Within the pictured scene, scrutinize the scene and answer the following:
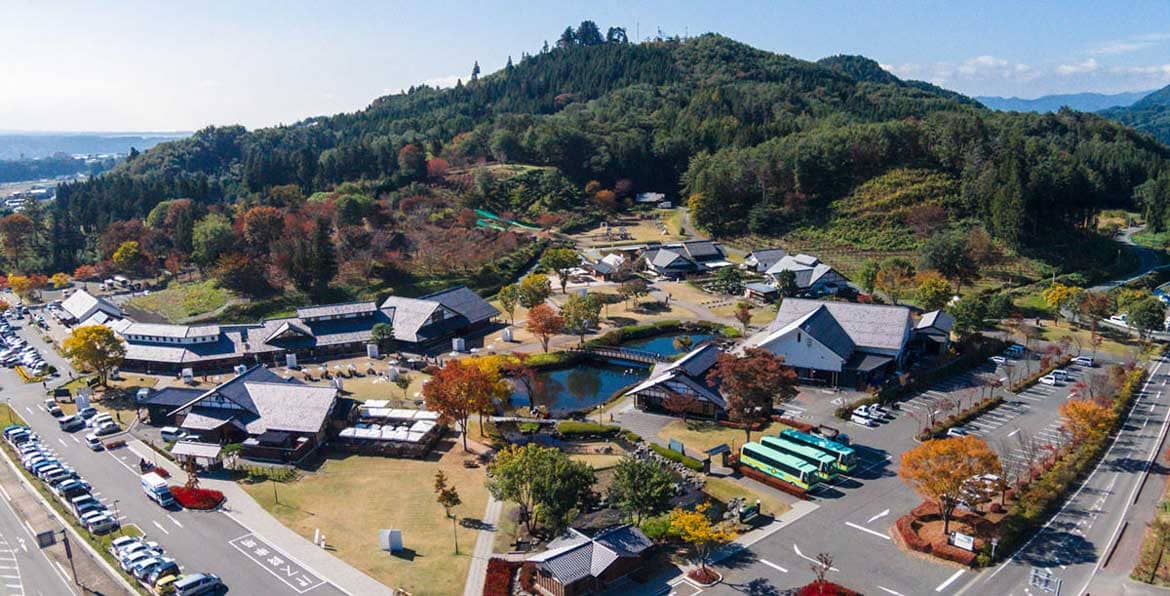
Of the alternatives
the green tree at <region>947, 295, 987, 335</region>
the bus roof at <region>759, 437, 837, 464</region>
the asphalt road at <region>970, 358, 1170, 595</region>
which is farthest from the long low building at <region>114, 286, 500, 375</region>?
the asphalt road at <region>970, 358, 1170, 595</region>

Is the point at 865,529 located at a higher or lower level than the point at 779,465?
lower

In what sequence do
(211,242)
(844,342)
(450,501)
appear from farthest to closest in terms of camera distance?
(211,242), (844,342), (450,501)

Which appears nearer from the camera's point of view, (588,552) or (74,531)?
(588,552)

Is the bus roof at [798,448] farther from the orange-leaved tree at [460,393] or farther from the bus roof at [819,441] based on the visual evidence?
the orange-leaved tree at [460,393]

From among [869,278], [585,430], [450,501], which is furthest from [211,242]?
[869,278]

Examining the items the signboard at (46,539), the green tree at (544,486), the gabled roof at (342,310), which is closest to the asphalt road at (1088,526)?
the green tree at (544,486)

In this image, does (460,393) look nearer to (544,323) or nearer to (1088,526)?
(544,323)

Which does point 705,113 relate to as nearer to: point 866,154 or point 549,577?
point 866,154
